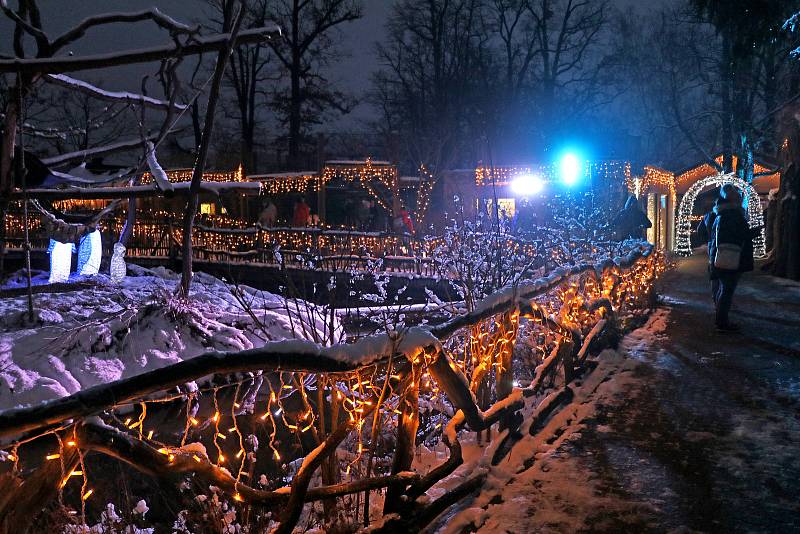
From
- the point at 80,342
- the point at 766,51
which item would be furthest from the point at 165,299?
the point at 766,51

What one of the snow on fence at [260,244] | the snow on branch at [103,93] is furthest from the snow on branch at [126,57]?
the snow on fence at [260,244]

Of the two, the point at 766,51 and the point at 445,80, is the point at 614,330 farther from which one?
the point at 445,80

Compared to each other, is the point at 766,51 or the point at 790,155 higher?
the point at 766,51

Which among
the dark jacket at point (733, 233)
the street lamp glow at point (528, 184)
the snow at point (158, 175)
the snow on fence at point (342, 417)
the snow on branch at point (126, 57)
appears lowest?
the snow on fence at point (342, 417)

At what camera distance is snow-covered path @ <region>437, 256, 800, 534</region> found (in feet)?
12.2

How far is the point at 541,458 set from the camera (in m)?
4.66

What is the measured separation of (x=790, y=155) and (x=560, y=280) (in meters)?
13.3

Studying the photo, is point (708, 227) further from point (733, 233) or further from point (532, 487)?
point (532, 487)

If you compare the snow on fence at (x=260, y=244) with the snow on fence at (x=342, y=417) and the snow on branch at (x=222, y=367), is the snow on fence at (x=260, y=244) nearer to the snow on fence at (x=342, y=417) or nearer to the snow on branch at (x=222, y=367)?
the snow on fence at (x=342, y=417)

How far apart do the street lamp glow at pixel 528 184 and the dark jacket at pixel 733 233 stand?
1304 cm

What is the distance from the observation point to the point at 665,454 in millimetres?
4676

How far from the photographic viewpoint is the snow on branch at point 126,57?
7.93 metres

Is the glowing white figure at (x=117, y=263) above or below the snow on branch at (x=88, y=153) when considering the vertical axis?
below

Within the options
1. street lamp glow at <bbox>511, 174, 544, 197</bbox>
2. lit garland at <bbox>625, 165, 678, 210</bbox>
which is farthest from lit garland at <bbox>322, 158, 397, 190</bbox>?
lit garland at <bbox>625, 165, 678, 210</bbox>
